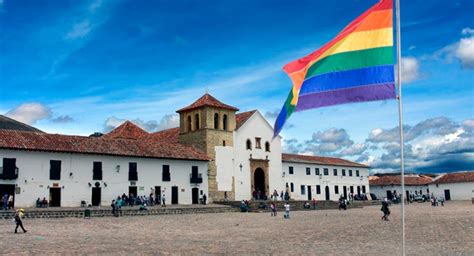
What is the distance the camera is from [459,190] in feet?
226

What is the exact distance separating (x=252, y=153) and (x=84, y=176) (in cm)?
1825

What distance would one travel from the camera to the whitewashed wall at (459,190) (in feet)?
222

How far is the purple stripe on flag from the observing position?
8445 millimetres

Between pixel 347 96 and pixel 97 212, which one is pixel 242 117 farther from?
pixel 347 96

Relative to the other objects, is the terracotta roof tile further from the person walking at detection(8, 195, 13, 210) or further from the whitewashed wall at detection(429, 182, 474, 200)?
the whitewashed wall at detection(429, 182, 474, 200)

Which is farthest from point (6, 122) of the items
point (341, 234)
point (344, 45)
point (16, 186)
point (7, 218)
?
point (344, 45)

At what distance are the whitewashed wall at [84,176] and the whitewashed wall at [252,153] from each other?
217 inches

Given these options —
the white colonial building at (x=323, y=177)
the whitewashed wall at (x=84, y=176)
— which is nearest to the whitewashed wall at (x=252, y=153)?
the white colonial building at (x=323, y=177)

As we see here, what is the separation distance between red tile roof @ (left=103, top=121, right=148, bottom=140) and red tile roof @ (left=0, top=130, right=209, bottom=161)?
30.1ft

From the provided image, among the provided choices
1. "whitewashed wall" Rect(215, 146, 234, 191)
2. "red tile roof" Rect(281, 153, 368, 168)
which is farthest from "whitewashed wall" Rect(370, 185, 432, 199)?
"whitewashed wall" Rect(215, 146, 234, 191)

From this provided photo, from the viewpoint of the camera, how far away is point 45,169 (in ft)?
113

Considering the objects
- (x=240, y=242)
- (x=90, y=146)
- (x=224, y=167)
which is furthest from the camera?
(x=224, y=167)

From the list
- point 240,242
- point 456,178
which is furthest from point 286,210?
point 456,178

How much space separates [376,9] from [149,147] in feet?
112
